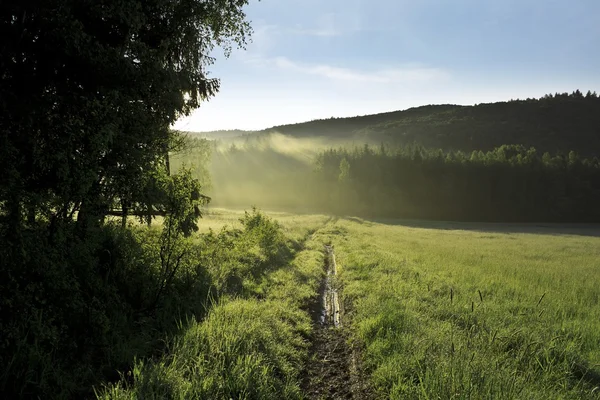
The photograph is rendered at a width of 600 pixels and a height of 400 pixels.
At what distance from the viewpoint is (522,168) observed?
82.8 m

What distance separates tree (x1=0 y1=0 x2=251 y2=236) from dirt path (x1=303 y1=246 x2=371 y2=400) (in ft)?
16.1

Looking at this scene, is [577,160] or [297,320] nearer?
[297,320]

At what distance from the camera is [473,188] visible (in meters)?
82.2

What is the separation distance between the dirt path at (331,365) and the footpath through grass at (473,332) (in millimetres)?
311

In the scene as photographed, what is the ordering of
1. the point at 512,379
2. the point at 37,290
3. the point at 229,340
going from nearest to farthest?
the point at 512,379
the point at 37,290
the point at 229,340

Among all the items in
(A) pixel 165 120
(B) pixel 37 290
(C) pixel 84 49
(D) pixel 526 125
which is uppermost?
(D) pixel 526 125

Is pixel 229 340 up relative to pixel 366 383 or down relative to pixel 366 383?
up

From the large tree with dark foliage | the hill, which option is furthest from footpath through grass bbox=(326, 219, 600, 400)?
the hill

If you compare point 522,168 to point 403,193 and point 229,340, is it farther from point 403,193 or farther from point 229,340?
point 229,340

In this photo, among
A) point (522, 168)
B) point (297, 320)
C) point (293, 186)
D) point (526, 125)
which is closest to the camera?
point (297, 320)

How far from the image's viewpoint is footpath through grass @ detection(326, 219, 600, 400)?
5.11 meters

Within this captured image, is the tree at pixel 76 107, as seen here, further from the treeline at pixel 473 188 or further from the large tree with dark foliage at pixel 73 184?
the treeline at pixel 473 188

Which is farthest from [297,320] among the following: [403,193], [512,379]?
[403,193]

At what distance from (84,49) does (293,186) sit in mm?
96085
